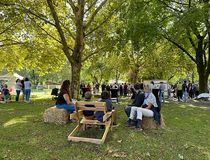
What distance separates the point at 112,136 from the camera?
8406mm

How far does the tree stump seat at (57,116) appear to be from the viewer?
10.2 metres

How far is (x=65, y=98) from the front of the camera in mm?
10289

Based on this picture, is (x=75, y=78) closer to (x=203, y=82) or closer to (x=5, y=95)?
(x=5, y=95)

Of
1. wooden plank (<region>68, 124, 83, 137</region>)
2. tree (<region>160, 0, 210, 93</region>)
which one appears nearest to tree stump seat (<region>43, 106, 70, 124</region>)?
wooden plank (<region>68, 124, 83, 137</region>)

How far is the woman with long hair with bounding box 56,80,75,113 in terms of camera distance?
33.7 ft

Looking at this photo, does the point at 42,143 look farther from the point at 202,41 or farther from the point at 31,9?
the point at 202,41

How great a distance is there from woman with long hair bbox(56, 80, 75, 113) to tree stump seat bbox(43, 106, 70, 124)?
0.16 metres

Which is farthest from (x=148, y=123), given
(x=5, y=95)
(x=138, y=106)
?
(x=5, y=95)

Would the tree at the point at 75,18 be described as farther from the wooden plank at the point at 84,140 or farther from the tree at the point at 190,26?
the wooden plank at the point at 84,140

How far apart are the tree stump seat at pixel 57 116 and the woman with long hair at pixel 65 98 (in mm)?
160

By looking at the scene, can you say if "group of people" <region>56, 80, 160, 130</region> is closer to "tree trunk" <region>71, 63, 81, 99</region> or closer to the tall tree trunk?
"tree trunk" <region>71, 63, 81, 99</region>

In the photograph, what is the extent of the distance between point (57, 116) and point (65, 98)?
649mm

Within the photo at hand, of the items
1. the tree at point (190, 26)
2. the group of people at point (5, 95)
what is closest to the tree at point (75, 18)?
the tree at point (190, 26)

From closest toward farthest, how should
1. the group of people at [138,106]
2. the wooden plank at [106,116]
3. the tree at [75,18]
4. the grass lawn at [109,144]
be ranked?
the grass lawn at [109,144] → the wooden plank at [106,116] → the group of people at [138,106] → the tree at [75,18]
